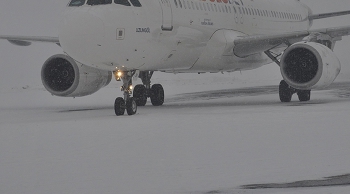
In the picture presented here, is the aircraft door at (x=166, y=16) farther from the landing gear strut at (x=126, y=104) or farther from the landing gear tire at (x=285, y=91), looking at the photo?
the landing gear tire at (x=285, y=91)

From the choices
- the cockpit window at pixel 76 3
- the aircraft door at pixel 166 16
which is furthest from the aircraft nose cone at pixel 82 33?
the aircraft door at pixel 166 16

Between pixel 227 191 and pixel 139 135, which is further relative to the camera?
pixel 139 135

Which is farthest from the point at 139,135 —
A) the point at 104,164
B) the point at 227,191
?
the point at 227,191

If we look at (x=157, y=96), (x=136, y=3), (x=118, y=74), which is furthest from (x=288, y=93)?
(x=136, y=3)

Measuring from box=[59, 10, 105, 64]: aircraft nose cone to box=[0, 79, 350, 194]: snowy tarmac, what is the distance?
188cm

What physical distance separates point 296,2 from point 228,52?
8.61 meters

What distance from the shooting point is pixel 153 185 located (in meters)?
6.28

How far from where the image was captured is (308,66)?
694 inches

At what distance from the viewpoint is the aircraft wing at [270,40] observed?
1806cm

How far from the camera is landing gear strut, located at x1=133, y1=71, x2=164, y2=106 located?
1892cm

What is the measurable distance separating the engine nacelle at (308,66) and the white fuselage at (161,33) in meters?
1.97

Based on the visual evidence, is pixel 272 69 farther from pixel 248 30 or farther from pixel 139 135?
pixel 139 135

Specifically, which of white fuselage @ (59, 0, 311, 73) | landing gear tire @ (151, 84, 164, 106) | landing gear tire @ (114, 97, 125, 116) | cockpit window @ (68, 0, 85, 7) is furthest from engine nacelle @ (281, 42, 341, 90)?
cockpit window @ (68, 0, 85, 7)

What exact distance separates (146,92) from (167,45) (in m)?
3.63
